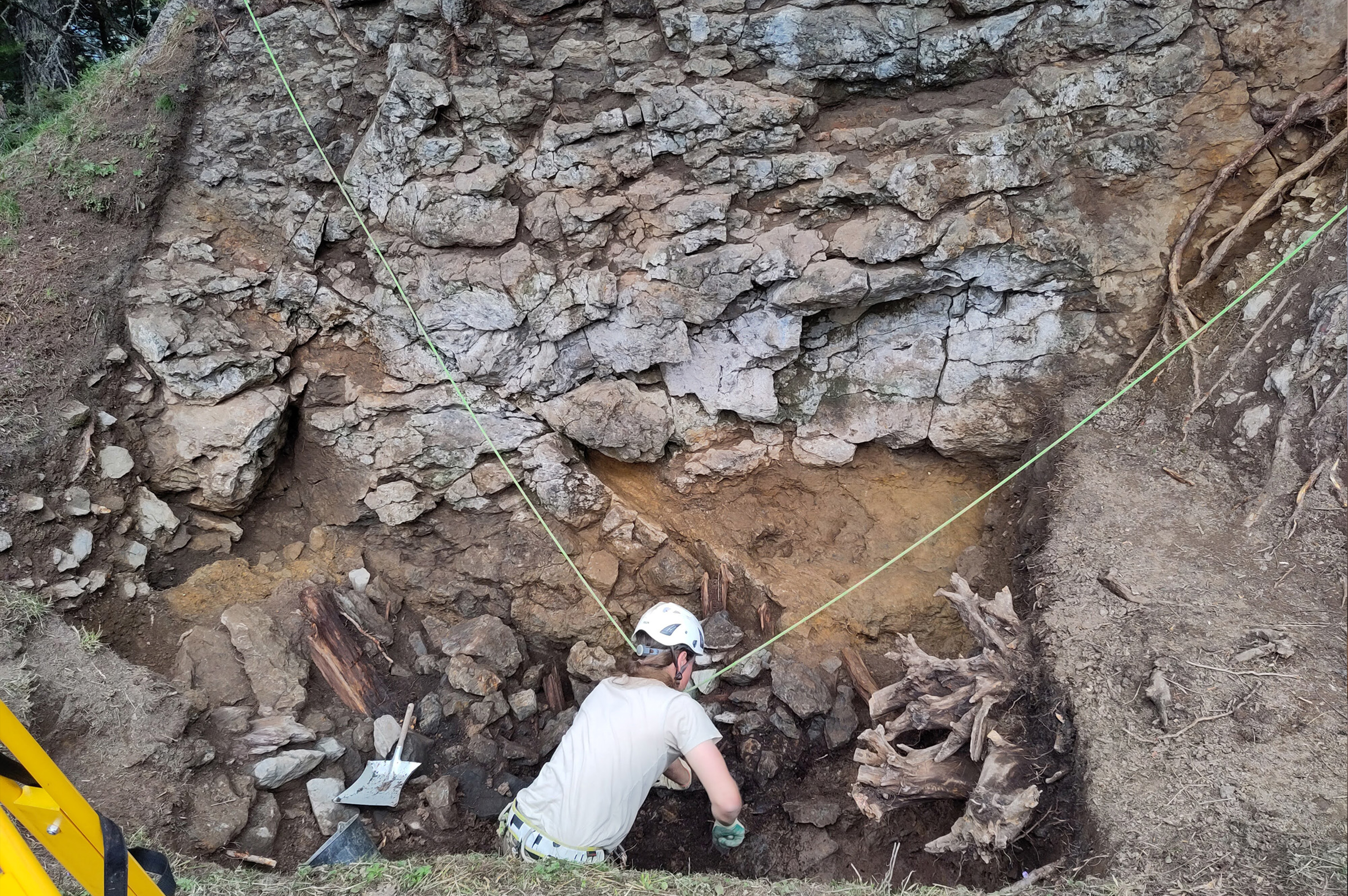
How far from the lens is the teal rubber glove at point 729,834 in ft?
12.5

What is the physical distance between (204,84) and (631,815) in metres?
6.31

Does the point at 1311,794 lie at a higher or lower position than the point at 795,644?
higher

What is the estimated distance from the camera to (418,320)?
18.4 feet

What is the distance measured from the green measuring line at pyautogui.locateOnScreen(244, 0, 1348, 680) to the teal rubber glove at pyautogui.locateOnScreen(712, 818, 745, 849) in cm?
101

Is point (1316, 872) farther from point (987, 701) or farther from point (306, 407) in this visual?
point (306, 407)

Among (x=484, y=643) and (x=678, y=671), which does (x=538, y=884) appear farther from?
(x=484, y=643)

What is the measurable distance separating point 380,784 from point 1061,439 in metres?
4.69

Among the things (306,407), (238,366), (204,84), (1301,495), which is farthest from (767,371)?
(204,84)

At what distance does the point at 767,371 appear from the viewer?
5.62 m

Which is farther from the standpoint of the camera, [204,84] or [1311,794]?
[204,84]

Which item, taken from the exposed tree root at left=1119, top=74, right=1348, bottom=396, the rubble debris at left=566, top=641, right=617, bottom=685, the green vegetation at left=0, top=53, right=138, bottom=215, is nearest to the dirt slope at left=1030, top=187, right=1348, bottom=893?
the exposed tree root at left=1119, top=74, right=1348, bottom=396

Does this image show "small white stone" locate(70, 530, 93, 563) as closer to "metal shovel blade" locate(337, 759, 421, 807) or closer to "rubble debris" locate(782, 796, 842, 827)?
"metal shovel blade" locate(337, 759, 421, 807)

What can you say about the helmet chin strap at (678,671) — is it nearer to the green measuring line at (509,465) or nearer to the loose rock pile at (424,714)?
the green measuring line at (509,465)

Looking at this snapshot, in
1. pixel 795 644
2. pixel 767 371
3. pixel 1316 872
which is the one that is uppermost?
pixel 767 371
